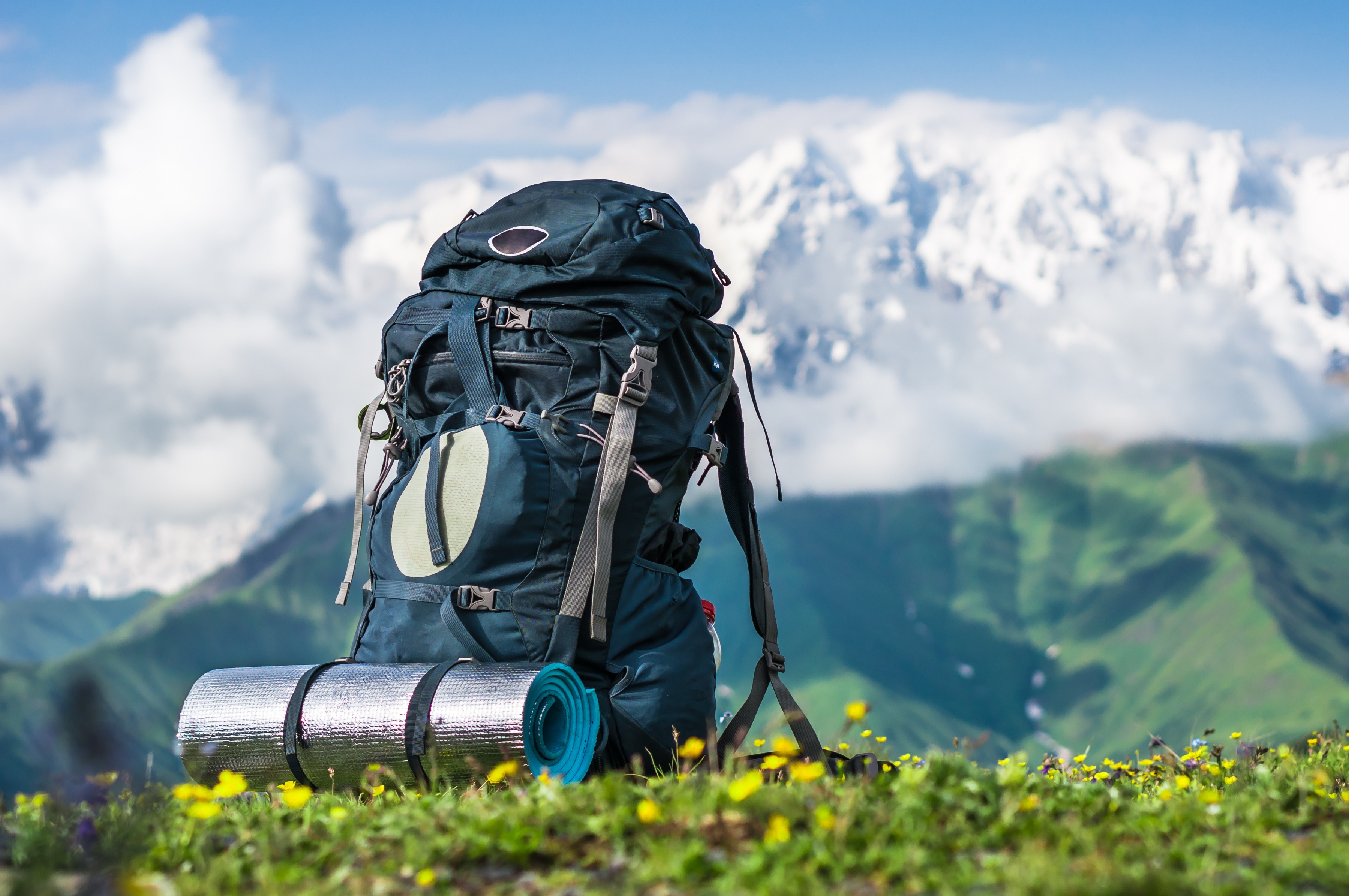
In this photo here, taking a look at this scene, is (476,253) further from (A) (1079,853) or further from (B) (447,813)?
(A) (1079,853)

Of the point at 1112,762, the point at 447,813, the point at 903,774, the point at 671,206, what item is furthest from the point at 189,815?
the point at 1112,762

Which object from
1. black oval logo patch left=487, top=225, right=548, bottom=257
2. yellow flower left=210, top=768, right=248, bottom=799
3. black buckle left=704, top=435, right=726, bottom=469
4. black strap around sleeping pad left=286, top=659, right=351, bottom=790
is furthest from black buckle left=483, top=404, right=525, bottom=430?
yellow flower left=210, top=768, right=248, bottom=799

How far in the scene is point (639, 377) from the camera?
21.2 ft

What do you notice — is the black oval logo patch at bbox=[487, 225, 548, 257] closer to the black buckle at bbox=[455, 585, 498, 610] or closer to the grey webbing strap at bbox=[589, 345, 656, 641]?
the grey webbing strap at bbox=[589, 345, 656, 641]

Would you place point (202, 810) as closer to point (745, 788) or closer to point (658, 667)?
→ point (745, 788)

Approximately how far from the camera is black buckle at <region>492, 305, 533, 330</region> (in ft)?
21.9

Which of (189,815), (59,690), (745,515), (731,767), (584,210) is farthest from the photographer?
(745,515)

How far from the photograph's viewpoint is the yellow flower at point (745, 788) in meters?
3.60

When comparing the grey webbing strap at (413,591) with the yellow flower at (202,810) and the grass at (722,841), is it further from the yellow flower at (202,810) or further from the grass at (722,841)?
the yellow flower at (202,810)

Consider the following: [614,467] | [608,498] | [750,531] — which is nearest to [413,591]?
[608,498]

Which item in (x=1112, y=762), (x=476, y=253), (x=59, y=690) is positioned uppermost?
(x=476, y=253)

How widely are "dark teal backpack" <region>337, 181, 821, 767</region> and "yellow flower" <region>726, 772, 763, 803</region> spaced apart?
7.16ft

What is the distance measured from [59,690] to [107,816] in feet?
5.85

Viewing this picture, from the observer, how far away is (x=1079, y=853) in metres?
3.59
